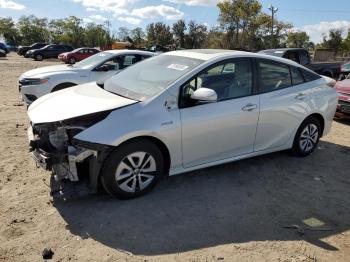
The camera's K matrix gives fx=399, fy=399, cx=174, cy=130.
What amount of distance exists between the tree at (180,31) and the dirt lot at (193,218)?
68915 mm

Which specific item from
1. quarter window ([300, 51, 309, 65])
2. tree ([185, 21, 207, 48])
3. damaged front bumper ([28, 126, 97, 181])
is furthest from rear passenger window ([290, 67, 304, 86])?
tree ([185, 21, 207, 48])

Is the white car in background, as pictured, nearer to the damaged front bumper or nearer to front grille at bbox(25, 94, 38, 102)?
front grille at bbox(25, 94, 38, 102)

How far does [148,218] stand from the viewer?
13.8 ft

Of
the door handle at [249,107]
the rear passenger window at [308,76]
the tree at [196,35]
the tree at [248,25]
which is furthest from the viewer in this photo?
the tree at [196,35]

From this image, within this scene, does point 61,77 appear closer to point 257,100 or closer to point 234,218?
point 257,100

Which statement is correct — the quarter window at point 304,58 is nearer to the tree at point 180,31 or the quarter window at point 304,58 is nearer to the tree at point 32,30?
the tree at point 180,31

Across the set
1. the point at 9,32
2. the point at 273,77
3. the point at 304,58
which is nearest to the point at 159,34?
the point at 9,32

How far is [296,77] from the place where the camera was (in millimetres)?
6070

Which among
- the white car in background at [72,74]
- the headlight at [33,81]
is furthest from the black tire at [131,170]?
the headlight at [33,81]

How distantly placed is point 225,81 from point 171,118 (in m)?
1.09

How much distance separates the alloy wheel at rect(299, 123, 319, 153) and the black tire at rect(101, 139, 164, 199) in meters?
2.71

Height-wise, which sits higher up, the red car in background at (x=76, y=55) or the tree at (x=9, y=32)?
the tree at (x=9, y=32)

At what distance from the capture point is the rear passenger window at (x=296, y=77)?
603cm

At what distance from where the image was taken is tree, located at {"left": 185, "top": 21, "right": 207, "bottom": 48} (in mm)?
71662
